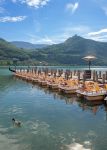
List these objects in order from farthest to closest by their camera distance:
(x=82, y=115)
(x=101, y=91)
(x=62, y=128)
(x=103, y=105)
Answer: (x=101, y=91), (x=103, y=105), (x=82, y=115), (x=62, y=128)

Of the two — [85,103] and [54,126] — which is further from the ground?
[85,103]

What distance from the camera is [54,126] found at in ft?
97.7

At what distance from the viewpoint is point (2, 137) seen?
25.9 metres

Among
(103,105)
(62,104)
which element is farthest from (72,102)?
(103,105)

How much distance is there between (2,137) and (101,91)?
74.9 feet

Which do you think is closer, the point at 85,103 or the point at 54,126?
the point at 54,126

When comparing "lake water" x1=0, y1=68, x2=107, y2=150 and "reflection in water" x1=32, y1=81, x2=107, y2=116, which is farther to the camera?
"reflection in water" x1=32, y1=81, x2=107, y2=116

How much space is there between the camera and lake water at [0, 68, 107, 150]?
24.2 m

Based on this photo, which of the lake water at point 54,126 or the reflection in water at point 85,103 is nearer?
the lake water at point 54,126

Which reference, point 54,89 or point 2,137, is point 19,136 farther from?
point 54,89

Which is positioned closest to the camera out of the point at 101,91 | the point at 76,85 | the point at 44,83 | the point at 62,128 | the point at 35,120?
the point at 62,128

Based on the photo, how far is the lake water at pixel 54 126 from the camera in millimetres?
24156

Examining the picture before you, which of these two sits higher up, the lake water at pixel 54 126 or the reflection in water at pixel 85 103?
the reflection in water at pixel 85 103

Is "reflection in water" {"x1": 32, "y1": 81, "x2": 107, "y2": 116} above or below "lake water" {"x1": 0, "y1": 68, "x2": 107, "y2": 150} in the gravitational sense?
above
